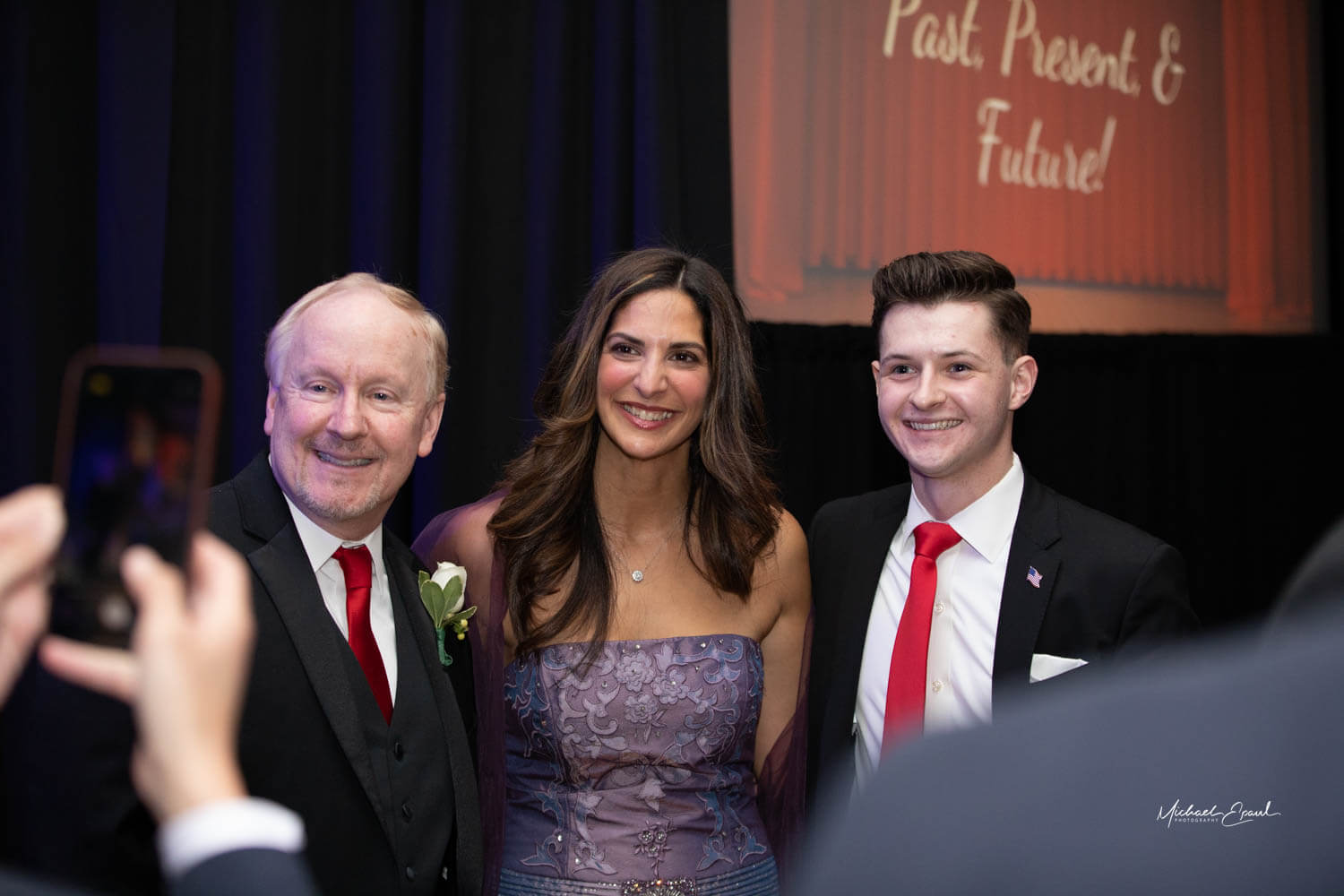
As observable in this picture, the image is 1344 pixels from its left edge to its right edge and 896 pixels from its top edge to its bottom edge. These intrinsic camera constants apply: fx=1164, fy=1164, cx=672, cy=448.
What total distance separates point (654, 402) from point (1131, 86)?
3.54 meters

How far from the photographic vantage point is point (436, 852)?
1.88 meters

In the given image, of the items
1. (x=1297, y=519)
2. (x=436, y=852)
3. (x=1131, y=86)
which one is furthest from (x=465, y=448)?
(x=1297, y=519)

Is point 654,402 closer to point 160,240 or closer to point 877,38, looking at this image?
point 160,240

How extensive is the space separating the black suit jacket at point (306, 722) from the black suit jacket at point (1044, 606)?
0.88 metres

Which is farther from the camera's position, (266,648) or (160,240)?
(160,240)

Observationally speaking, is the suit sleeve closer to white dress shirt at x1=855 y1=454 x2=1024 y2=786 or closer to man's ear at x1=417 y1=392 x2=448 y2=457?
man's ear at x1=417 y1=392 x2=448 y2=457

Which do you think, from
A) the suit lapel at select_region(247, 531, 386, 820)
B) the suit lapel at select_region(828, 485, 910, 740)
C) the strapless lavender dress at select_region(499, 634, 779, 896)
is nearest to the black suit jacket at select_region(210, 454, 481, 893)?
the suit lapel at select_region(247, 531, 386, 820)

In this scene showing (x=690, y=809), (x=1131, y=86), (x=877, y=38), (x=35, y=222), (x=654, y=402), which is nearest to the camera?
(x=690, y=809)

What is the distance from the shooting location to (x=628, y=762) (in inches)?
95.7

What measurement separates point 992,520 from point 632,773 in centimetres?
93

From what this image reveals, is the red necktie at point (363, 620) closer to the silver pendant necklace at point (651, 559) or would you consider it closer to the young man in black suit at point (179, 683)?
the silver pendant necklace at point (651, 559)

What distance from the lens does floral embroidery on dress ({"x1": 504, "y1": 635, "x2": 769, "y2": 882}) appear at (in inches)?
93.4

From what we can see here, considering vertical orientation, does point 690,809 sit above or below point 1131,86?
below
